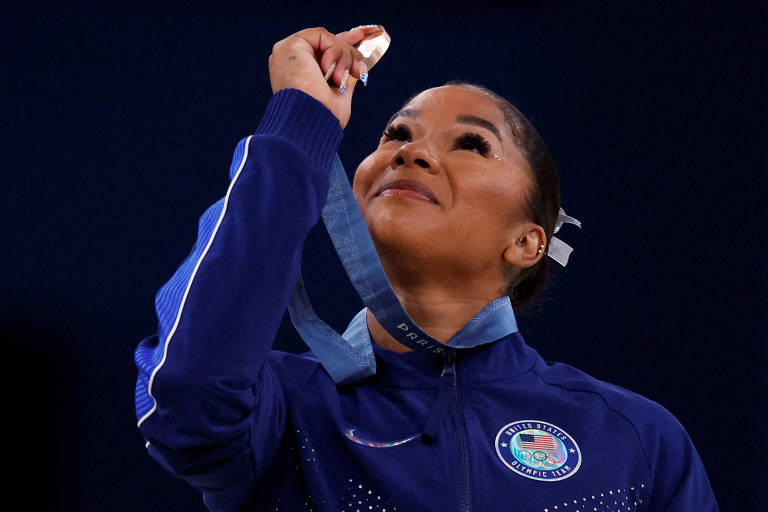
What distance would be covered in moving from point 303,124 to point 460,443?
438mm

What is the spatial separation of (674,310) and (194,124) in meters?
1.13

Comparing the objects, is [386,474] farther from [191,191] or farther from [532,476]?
[191,191]

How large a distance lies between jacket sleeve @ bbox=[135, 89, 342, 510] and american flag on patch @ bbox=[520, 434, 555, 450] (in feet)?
1.20

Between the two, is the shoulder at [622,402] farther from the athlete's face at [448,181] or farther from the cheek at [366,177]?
the cheek at [366,177]

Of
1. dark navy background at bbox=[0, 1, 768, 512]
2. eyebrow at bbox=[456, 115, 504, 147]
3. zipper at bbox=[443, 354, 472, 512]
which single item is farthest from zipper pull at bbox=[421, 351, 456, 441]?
dark navy background at bbox=[0, 1, 768, 512]

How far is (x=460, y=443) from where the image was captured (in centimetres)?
107

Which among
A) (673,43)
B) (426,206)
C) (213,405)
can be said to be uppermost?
(673,43)

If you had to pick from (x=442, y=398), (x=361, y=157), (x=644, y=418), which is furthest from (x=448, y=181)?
(x=361, y=157)

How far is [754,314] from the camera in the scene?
195 cm

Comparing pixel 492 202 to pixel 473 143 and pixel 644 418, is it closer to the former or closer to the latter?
pixel 473 143

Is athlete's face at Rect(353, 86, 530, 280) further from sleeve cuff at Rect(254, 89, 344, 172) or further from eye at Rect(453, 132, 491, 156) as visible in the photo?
sleeve cuff at Rect(254, 89, 344, 172)

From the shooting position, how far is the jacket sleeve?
2.69 feet

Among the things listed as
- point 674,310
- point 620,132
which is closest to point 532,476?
point 674,310

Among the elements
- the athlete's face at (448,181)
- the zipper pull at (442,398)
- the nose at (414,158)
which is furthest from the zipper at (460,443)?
the nose at (414,158)
